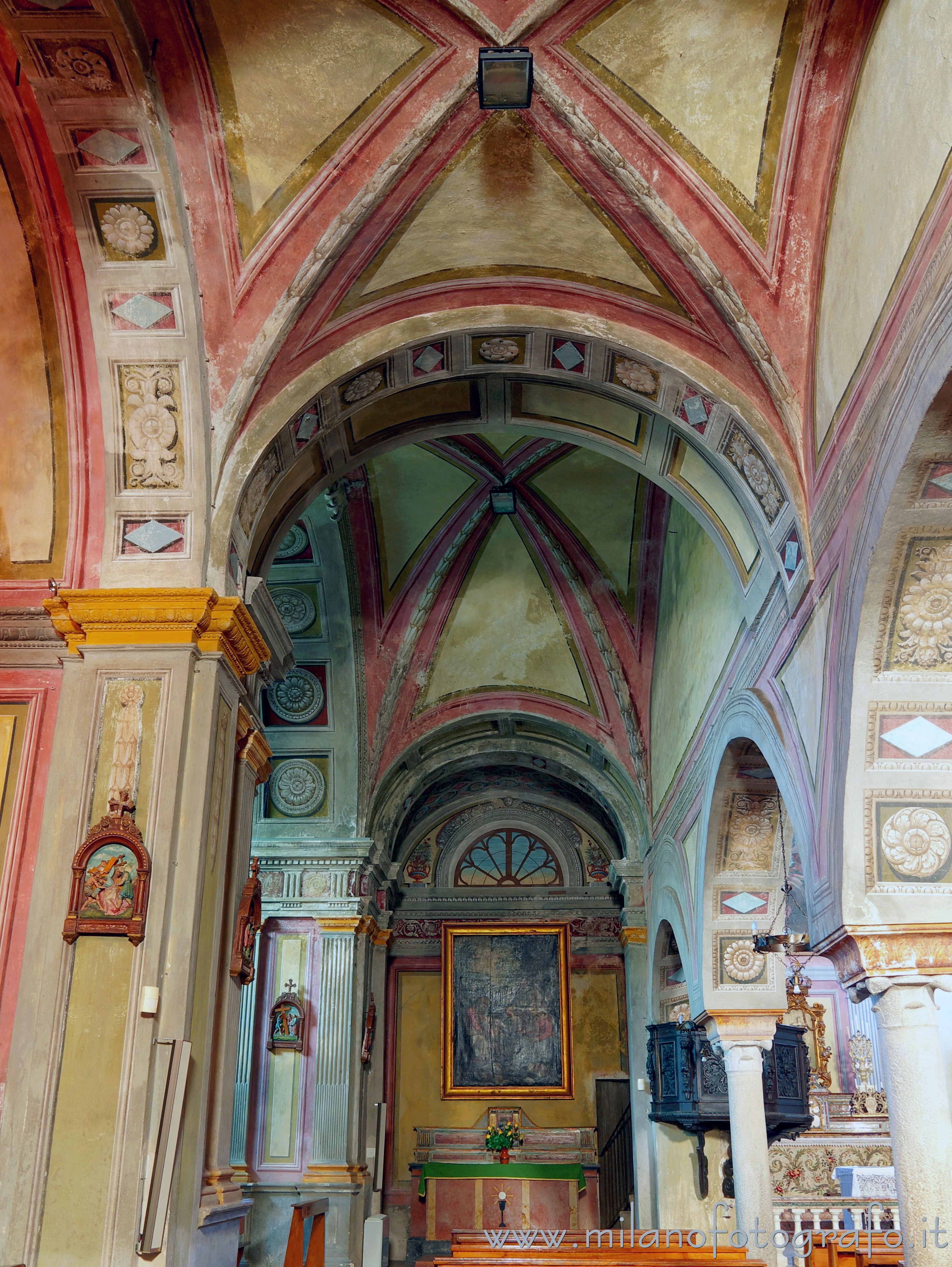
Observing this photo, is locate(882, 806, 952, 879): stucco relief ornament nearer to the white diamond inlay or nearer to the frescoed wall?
the frescoed wall

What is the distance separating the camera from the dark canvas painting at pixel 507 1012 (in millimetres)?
15273

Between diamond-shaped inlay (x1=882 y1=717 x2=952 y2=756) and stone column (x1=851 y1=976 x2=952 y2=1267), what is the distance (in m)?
1.14

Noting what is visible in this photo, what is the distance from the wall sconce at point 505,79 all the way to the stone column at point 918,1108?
5125mm

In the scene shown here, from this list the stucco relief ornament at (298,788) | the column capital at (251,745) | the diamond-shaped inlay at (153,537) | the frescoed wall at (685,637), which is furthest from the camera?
the stucco relief ornament at (298,788)

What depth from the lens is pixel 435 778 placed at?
47.7 ft

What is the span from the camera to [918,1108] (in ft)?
17.5

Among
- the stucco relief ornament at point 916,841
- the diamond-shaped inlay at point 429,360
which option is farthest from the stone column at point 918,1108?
the diamond-shaped inlay at point 429,360

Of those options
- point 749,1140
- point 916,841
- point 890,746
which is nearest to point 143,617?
point 890,746

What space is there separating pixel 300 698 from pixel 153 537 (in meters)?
6.08

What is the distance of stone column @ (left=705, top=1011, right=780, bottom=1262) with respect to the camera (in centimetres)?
851

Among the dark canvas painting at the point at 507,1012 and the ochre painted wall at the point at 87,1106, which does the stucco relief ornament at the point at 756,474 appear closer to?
the ochre painted wall at the point at 87,1106

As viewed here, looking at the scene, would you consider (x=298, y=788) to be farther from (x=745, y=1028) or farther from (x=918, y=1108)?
(x=918, y=1108)

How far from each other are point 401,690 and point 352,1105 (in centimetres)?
453

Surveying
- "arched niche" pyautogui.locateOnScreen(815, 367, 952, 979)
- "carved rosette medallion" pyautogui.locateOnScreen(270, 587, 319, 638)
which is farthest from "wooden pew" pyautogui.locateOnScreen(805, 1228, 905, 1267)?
"carved rosette medallion" pyautogui.locateOnScreen(270, 587, 319, 638)
